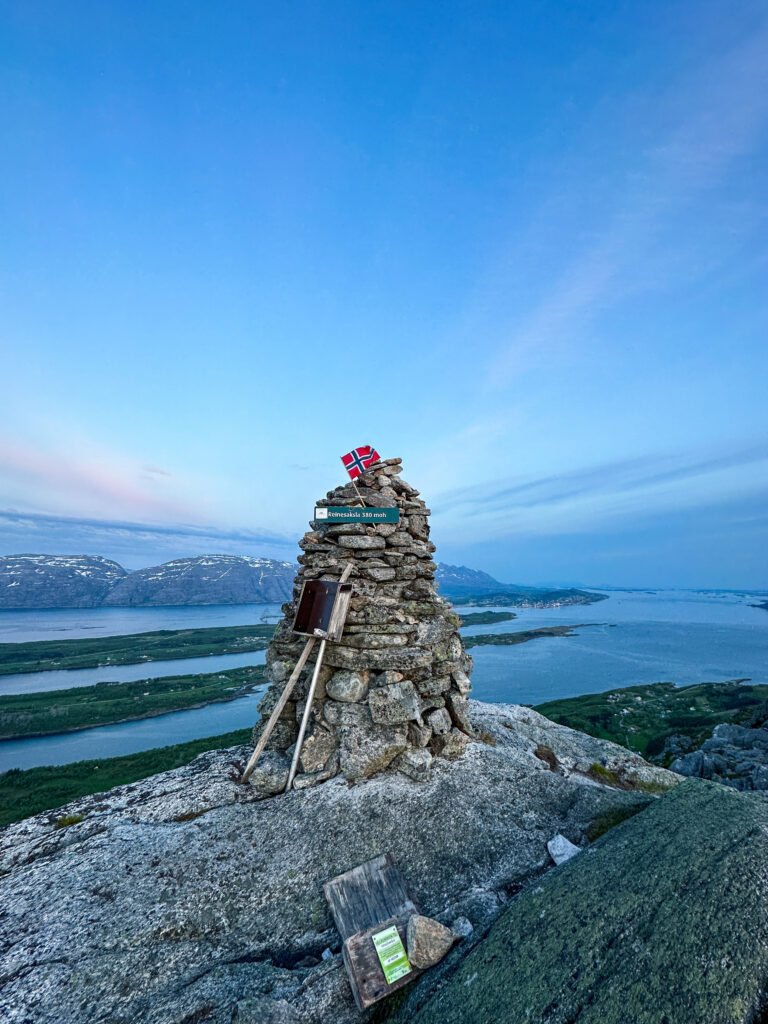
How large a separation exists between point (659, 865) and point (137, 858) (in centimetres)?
846

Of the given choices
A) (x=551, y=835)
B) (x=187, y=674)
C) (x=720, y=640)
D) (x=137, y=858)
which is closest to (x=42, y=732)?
(x=187, y=674)

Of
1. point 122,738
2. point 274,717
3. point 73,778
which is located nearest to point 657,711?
point 274,717

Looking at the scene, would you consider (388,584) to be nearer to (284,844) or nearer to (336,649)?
(336,649)

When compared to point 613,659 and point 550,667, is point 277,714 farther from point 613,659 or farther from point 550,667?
point 613,659

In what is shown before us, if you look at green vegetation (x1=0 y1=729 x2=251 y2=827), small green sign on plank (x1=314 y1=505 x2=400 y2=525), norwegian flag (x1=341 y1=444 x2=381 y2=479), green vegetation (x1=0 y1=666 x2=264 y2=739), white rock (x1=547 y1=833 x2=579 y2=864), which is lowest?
green vegetation (x1=0 y1=666 x2=264 y2=739)

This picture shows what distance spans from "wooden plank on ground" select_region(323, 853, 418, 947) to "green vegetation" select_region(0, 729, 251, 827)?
102ft

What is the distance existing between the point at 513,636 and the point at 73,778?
10929cm

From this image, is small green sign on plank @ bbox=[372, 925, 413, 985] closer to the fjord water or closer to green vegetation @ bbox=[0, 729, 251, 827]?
green vegetation @ bbox=[0, 729, 251, 827]

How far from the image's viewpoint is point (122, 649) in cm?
12344

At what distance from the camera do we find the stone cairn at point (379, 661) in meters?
9.82

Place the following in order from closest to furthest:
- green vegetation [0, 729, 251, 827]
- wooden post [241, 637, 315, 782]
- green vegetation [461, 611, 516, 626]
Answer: wooden post [241, 637, 315, 782] → green vegetation [0, 729, 251, 827] → green vegetation [461, 611, 516, 626]

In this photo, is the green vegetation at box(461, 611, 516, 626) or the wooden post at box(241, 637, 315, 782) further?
the green vegetation at box(461, 611, 516, 626)

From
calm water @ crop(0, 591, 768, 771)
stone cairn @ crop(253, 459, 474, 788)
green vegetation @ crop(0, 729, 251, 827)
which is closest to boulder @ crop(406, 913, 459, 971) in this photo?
stone cairn @ crop(253, 459, 474, 788)

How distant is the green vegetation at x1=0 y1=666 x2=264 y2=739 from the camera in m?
65.1
